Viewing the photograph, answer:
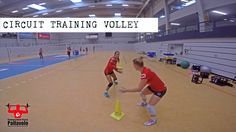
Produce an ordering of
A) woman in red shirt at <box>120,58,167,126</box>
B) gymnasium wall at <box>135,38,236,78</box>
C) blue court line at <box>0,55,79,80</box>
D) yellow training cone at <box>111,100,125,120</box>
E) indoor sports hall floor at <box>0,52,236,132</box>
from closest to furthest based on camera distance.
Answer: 1. woman in red shirt at <box>120,58,167,126</box>
2. indoor sports hall floor at <box>0,52,236,132</box>
3. yellow training cone at <box>111,100,125,120</box>
4. gymnasium wall at <box>135,38,236,78</box>
5. blue court line at <box>0,55,79,80</box>

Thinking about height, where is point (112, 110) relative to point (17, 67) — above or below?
below

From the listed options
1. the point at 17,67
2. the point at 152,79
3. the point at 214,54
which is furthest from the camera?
the point at 17,67

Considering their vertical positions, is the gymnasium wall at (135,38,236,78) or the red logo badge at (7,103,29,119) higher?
the gymnasium wall at (135,38,236,78)

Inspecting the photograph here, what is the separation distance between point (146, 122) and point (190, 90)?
4.36 metres

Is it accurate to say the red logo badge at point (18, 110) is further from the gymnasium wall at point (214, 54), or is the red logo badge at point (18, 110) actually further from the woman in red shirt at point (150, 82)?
the gymnasium wall at point (214, 54)

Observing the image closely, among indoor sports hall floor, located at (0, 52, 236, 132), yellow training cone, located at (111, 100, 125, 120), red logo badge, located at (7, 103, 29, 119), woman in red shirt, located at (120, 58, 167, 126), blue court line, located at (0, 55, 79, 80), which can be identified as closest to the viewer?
woman in red shirt, located at (120, 58, 167, 126)

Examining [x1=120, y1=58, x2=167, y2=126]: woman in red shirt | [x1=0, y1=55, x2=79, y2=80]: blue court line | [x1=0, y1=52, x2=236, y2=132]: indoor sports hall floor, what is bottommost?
[x1=0, y1=52, x2=236, y2=132]: indoor sports hall floor

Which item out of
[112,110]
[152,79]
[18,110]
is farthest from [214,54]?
[18,110]

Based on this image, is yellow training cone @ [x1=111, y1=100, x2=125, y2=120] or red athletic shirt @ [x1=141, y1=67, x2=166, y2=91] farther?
yellow training cone @ [x1=111, y1=100, x2=125, y2=120]

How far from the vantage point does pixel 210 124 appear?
15.6 ft

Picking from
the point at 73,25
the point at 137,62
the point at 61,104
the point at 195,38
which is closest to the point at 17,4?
the point at 73,25

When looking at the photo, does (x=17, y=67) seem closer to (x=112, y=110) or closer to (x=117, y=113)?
(x=112, y=110)

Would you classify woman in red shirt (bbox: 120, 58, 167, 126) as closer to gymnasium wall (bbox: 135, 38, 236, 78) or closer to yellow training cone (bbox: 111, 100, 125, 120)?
yellow training cone (bbox: 111, 100, 125, 120)

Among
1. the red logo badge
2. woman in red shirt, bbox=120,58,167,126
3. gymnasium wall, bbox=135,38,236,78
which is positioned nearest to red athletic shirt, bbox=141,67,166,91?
woman in red shirt, bbox=120,58,167,126
